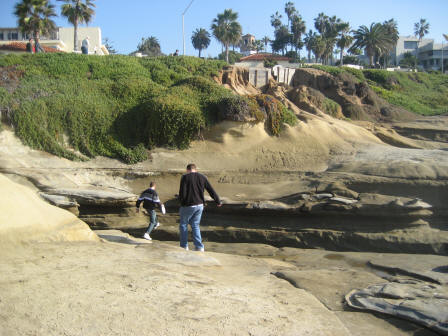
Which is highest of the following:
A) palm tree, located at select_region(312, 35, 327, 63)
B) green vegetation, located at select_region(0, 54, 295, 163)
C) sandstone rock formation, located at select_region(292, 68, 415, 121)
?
palm tree, located at select_region(312, 35, 327, 63)

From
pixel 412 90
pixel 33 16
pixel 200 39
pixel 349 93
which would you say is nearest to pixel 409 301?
pixel 349 93

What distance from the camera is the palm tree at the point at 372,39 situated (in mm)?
45406

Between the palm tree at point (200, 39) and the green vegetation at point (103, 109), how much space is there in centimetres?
5999

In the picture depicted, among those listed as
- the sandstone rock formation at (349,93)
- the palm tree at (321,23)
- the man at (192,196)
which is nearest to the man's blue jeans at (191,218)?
the man at (192,196)

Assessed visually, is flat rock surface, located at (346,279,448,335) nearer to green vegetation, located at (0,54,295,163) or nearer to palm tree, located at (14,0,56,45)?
green vegetation, located at (0,54,295,163)

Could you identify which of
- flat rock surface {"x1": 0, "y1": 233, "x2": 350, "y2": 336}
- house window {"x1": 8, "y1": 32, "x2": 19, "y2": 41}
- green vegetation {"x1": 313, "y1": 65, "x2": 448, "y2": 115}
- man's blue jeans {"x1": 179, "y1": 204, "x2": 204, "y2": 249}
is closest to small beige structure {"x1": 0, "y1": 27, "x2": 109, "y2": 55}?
house window {"x1": 8, "y1": 32, "x2": 19, "y2": 41}

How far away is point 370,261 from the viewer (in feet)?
24.9

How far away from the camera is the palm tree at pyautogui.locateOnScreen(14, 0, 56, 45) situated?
27.6 m

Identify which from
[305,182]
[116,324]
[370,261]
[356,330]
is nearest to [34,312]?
[116,324]

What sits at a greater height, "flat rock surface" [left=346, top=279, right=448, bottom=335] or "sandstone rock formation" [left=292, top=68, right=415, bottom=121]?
"sandstone rock formation" [left=292, top=68, right=415, bottom=121]

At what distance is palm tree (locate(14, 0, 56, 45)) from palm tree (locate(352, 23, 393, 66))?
33.3 m

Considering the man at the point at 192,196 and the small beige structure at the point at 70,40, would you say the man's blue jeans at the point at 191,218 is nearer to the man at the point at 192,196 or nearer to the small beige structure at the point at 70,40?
the man at the point at 192,196

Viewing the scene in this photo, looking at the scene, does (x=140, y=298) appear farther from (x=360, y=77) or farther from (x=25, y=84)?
(x=360, y=77)

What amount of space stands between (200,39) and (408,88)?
4794 cm
